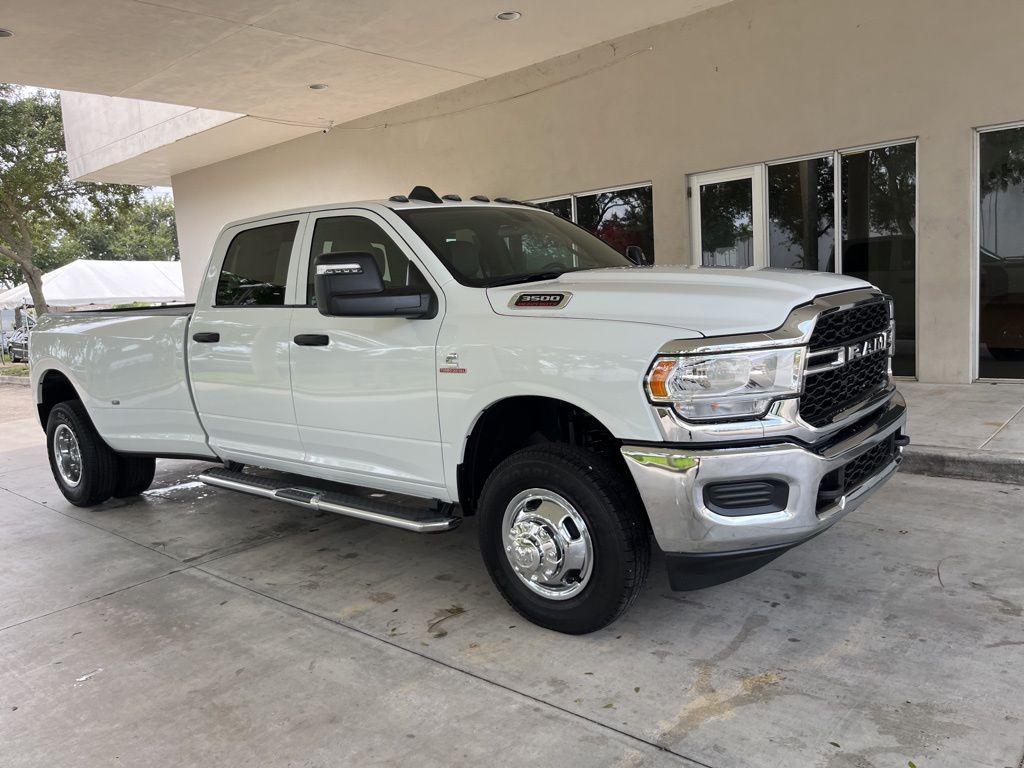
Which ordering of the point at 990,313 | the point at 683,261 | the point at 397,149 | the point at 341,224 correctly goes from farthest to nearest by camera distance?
the point at 397,149 < the point at 683,261 < the point at 990,313 < the point at 341,224

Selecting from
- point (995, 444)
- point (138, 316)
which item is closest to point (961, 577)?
point (995, 444)

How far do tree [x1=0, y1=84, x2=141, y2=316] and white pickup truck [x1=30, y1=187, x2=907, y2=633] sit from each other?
21.8m

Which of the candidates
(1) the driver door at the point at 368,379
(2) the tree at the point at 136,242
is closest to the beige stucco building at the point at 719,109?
(1) the driver door at the point at 368,379

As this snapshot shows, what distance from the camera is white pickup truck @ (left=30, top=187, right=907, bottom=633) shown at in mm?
3148

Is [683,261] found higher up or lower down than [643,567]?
higher up

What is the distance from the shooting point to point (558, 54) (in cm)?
1137

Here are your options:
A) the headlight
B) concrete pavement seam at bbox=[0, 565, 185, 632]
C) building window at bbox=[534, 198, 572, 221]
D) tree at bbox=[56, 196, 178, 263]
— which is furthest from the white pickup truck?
tree at bbox=[56, 196, 178, 263]

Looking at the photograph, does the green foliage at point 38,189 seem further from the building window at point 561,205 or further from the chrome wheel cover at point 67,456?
the chrome wheel cover at point 67,456

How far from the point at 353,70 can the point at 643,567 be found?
10.5 meters

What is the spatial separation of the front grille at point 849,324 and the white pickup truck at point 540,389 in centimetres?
2

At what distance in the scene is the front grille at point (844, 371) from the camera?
129 inches

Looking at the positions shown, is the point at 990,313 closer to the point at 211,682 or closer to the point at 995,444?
the point at 995,444

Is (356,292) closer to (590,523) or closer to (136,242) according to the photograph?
(590,523)

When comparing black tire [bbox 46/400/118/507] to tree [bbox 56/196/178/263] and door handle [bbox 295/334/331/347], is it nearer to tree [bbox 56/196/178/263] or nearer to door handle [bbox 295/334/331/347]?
door handle [bbox 295/334/331/347]
